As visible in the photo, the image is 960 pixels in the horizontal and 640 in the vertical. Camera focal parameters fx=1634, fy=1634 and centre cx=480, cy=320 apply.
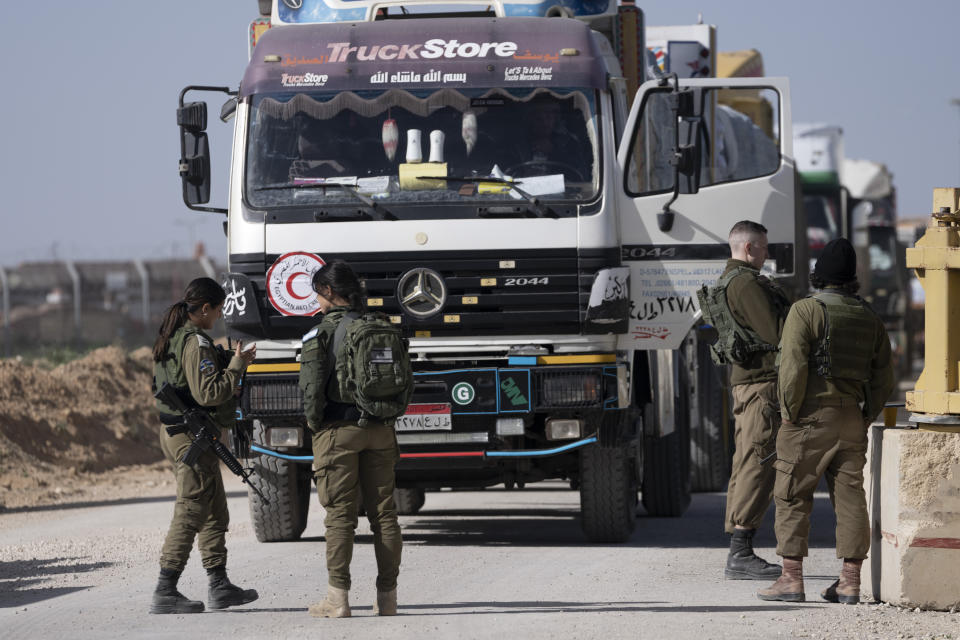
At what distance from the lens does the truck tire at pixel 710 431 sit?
47.4ft

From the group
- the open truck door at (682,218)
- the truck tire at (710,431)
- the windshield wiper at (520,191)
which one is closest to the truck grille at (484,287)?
the windshield wiper at (520,191)

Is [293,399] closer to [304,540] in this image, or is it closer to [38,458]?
[304,540]

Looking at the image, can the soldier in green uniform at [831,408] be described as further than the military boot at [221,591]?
No

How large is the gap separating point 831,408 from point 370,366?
2321 mm

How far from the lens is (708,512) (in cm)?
1409

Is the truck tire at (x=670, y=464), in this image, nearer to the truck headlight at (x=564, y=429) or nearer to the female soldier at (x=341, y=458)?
the truck headlight at (x=564, y=429)

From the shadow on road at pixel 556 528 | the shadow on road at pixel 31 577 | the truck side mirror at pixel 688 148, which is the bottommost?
the shadow on road at pixel 556 528

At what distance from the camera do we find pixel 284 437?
10711 millimetres

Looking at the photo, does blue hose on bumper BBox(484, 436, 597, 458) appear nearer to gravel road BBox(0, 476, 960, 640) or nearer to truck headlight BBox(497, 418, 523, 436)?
truck headlight BBox(497, 418, 523, 436)

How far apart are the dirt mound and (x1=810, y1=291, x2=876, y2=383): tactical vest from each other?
11.7 m

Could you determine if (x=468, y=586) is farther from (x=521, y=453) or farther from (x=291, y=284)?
(x=291, y=284)

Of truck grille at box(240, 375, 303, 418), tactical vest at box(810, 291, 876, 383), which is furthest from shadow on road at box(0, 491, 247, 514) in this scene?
tactical vest at box(810, 291, 876, 383)

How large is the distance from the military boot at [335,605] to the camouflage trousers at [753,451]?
7.73ft

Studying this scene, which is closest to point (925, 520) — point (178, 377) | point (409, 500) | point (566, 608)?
point (566, 608)
